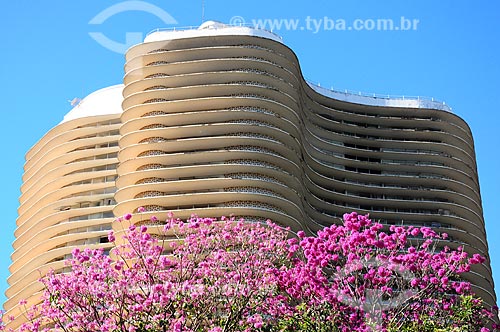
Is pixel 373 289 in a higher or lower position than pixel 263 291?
lower

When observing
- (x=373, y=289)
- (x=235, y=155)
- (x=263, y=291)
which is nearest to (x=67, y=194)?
(x=235, y=155)

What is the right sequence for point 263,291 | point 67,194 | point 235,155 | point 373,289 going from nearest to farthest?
1. point 373,289
2. point 263,291
3. point 235,155
4. point 67,194

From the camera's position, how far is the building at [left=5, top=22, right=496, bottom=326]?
→ 81.1 meters

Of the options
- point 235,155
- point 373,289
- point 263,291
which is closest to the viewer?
point 373,289

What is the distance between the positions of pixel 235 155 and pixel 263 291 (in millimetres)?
49171

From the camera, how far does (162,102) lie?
8450 centimetres

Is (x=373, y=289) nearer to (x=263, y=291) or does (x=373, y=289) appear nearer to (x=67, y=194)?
(x=263, y=291)

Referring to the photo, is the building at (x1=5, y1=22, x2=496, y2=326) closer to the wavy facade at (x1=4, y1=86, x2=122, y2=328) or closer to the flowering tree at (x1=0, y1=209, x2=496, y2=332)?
the wavy facade at (x1=4, y1=86, x2=122, y2=328)

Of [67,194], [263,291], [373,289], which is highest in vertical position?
[67,194]

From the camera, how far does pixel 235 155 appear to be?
81125 millimetres

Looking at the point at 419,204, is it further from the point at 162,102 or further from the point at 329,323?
the point at 329,323

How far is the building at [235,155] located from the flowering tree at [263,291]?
44829mm

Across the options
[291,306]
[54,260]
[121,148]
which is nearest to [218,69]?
[121,148]

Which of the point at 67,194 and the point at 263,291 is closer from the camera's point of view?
the point at 263,291
